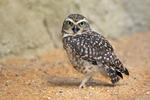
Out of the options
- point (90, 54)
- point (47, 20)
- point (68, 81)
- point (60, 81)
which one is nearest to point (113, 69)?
point (90, 54)

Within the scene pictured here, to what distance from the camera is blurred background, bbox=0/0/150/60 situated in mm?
8781

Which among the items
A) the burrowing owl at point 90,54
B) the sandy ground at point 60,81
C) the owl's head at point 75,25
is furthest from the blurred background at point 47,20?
the burrowing owl at point 90,54

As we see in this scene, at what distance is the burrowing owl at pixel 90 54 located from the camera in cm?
619

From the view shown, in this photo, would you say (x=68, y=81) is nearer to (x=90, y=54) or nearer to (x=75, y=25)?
(x=90, y=54)

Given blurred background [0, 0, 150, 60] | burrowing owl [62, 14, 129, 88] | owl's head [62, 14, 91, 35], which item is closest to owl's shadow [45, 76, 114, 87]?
burrowing owl [62, 14, 129, 88]

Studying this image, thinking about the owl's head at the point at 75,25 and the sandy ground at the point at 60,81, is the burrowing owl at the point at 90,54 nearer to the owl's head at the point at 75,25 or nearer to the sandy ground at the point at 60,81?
the owl's head at the point at 75,25

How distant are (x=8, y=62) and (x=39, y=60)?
92 cm

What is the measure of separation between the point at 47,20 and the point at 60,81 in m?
3.27

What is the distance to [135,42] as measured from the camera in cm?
1195

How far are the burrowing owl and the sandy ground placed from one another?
342 mm

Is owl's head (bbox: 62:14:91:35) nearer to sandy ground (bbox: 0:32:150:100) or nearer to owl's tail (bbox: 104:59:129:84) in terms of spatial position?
owl's tail (bbox: 104:59:129:84)

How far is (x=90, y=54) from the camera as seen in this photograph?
6.18 metres

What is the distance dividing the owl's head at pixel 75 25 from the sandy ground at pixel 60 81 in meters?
1.11

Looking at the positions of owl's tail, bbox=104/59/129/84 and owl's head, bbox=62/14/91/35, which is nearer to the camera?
owl's tail, bbox=104/59/129/84
